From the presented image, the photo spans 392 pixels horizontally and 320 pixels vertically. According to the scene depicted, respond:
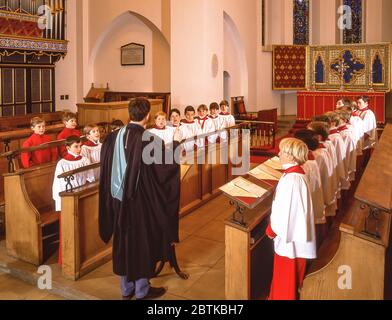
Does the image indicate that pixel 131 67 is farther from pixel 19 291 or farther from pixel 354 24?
pixel 19 291

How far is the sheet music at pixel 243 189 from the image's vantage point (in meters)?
3.87

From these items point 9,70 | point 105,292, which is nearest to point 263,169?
point 105,292

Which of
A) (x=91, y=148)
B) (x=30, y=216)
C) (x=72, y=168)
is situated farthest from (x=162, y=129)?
(x=30, y=216)

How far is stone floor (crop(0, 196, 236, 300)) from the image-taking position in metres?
4.45

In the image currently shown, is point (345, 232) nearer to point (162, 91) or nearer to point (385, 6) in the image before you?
point (162, 91)

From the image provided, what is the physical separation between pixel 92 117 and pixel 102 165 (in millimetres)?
7615

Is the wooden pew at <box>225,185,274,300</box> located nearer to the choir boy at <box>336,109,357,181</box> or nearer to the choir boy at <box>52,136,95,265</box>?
the choir boy at <box>52,136,95,265</box>

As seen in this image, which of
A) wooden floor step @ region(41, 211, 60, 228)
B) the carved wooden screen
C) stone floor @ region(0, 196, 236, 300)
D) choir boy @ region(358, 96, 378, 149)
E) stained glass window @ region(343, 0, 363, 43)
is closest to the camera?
stone floor @ region(0, 196, 236, 300)

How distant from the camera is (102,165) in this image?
4121 millimetres

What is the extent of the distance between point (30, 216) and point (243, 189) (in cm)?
257

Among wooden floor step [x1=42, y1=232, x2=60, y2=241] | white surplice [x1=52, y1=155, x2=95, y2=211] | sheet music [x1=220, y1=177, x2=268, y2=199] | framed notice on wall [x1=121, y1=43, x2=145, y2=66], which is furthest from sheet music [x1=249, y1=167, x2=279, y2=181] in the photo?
framed notice on wall [x1=121, y1=43, x2=145, y2=66]

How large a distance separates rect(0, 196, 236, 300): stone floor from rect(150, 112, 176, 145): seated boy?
2.34m

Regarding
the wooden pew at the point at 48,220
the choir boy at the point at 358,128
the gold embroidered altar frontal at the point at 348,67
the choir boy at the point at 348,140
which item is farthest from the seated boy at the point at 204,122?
the gold embroidered altar frontal at the point at 348,67

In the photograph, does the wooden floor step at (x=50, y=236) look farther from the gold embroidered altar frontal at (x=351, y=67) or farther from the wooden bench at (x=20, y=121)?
the gold embroidered altar frontal at (x=351, y=67)
